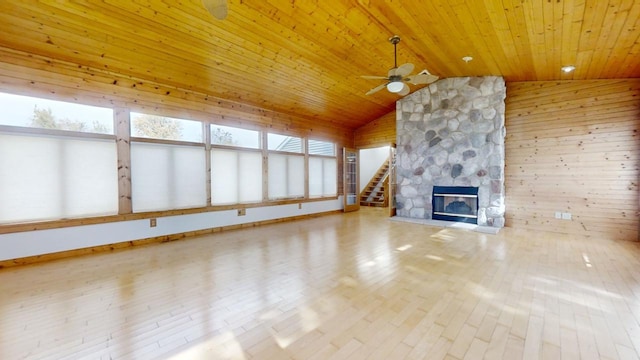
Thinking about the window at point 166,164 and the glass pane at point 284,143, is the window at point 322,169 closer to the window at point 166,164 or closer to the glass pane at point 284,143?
the glass pane at point 284,143

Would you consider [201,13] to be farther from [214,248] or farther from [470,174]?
[470,174]

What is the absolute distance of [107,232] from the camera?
4176mm

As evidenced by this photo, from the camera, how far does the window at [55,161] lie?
11.4ft

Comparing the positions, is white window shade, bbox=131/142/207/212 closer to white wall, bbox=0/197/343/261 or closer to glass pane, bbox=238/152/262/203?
white wall, bbox=0/197/343/261

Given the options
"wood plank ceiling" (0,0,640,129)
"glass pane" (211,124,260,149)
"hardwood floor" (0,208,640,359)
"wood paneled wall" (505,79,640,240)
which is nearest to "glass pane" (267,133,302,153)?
"glass pane" (211,124,260,149)

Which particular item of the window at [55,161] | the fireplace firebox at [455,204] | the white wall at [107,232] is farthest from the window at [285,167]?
the fireplace firebox at [455,204]

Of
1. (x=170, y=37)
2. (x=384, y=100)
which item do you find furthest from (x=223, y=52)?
(x=384, y=100)

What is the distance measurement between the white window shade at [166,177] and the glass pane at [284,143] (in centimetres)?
175

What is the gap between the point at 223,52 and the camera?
4078mm

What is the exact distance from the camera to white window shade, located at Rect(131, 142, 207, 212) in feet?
14.8

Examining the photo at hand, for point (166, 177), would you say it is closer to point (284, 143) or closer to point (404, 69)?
point (284, 143)

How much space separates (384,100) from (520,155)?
3361 millimetres

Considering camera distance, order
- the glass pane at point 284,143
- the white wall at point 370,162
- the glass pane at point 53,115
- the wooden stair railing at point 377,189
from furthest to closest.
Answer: the white wall at point 370,162 → the wooden stair railing at point 377,189 → the glass pane at point 284,143 → the glass pane at point 53,115

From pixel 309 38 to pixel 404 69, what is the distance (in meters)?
1.55
